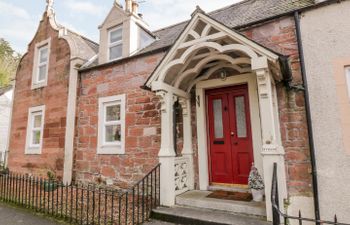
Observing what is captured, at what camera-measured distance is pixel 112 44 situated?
310 inches

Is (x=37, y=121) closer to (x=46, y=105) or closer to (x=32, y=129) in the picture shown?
(x=32, y=129)

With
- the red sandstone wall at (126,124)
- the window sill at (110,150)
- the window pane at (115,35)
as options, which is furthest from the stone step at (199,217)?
the window pane at (115,35)

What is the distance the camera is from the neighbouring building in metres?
4.19

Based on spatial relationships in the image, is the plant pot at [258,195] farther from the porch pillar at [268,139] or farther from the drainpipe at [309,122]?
the drainpipe at [309,122]

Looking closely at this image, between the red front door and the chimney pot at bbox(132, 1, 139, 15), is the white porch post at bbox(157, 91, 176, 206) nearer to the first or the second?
the red front door

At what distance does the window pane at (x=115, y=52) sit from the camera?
25.3 feet

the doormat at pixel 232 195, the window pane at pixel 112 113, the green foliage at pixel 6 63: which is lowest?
the doormat at pixel 232 195

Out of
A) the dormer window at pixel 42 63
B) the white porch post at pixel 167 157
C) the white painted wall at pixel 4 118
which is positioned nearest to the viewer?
the white porch post at pixel 167 157

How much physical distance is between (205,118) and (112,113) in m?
3.27

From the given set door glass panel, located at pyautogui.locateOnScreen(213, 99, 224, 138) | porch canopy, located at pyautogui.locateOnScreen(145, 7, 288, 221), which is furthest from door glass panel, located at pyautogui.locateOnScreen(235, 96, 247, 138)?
porch canopy, located at pyautogui.locateOnScreen(145, 7, 288, 221)

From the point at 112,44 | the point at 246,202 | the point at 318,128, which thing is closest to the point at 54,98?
the point at 112,44

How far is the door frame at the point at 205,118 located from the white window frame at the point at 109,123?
2.47m

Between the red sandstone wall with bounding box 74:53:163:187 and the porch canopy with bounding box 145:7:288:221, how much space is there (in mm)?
1088

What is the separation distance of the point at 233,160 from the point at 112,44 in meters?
5.74
